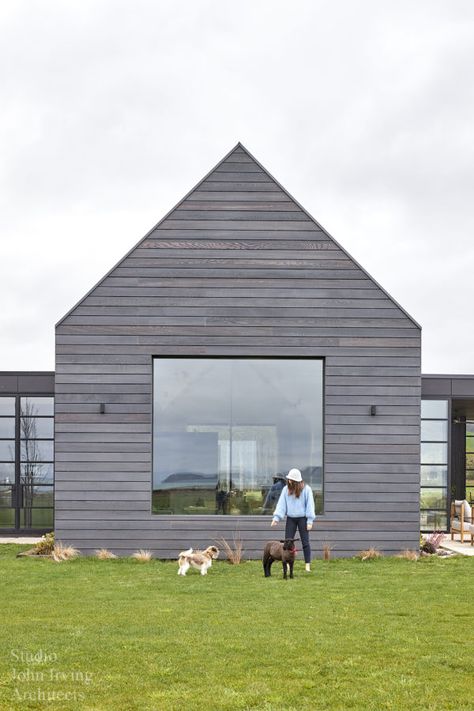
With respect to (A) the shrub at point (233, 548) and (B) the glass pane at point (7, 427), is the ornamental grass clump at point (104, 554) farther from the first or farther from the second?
(B) the glass pane at point (7, 427)

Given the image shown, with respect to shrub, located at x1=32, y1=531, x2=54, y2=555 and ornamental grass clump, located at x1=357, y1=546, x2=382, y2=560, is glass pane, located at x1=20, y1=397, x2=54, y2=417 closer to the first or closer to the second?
shrub, located at x1=32, y1=531, x2=54, y2=555

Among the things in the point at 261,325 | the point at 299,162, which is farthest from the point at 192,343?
the point at 299,162

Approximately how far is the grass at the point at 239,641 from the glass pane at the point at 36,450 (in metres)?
6.07

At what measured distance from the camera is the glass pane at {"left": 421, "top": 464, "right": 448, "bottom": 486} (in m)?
18.0

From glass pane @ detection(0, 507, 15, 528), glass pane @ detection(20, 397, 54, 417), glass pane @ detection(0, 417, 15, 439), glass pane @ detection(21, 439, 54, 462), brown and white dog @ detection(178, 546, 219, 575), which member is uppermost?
glass pane @ detection(20, 397, 54, 417)

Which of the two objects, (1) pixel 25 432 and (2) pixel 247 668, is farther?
(1) pixel 25 432

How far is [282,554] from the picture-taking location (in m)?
11.3

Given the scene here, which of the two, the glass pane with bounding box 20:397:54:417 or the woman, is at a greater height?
the glass pane with bounding box 20:397:54:417

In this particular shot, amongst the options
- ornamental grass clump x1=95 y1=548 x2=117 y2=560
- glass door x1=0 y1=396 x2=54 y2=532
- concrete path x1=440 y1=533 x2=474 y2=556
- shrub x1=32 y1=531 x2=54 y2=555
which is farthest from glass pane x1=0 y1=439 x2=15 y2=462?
concrete path x1=440 y1=533 x2=474 y2=556

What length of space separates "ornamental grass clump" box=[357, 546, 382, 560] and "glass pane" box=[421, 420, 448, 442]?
15.4ft

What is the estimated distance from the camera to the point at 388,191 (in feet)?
72.1

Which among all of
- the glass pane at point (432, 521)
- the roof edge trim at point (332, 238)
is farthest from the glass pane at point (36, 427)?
the glass pane at point (432, 521)

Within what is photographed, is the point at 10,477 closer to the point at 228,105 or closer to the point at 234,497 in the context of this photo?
the point at 234,497

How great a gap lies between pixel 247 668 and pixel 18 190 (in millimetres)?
16959
